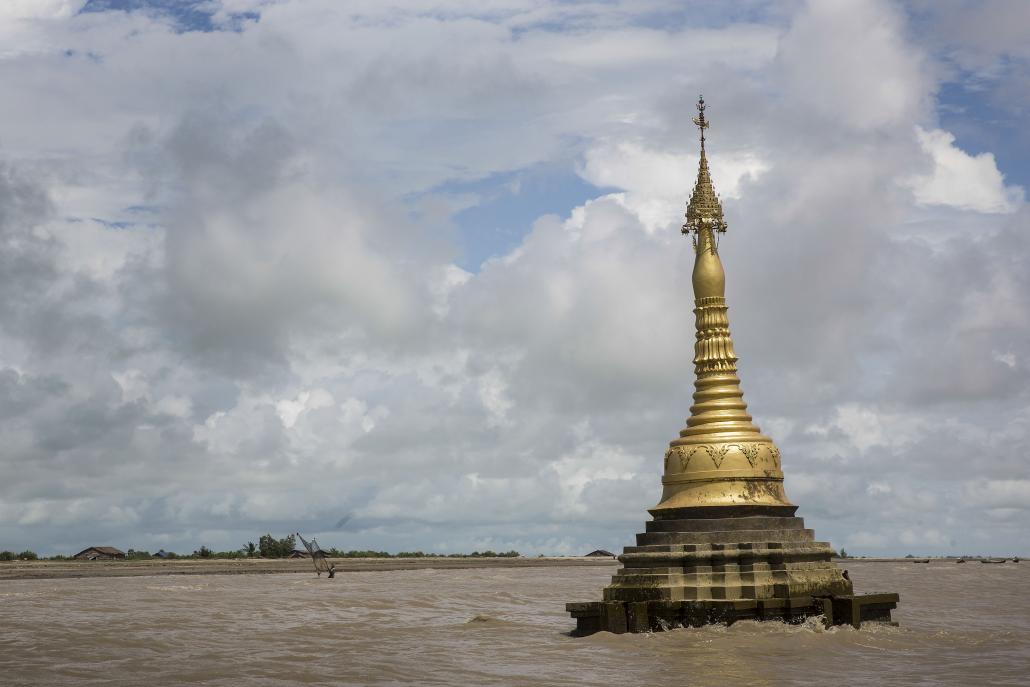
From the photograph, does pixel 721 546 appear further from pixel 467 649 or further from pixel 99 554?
pixel 99 554

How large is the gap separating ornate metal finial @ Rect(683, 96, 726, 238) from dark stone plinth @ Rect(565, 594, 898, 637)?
882 cm

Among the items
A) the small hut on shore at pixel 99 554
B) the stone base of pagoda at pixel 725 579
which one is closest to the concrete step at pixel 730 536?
the stone base of pagoda at pixel 725 579

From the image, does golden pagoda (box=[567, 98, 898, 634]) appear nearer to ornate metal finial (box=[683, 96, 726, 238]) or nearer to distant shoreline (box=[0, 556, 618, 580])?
ornate metal finial (box=[683, 96, 726, 238])

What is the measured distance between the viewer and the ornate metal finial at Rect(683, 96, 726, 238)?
96.2 feet

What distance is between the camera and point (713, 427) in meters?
27.4

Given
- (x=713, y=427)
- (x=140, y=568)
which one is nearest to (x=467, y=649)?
(x=713, y=427)

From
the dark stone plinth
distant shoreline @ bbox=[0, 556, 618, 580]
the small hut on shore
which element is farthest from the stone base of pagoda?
the small hut on shore

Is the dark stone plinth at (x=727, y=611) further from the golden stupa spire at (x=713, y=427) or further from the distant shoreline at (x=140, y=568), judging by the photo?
the distant shoreline at (x=140, y=568)

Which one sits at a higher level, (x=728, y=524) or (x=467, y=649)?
(x=728, y=524)

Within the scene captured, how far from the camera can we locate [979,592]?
5538cm

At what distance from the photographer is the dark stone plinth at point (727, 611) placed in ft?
80.2

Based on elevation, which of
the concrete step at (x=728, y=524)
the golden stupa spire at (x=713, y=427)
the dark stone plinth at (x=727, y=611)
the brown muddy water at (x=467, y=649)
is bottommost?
the brown muddy water at (x=467, y=649)

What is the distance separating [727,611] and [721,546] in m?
1.39

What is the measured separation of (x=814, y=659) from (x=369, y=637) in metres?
11.2
